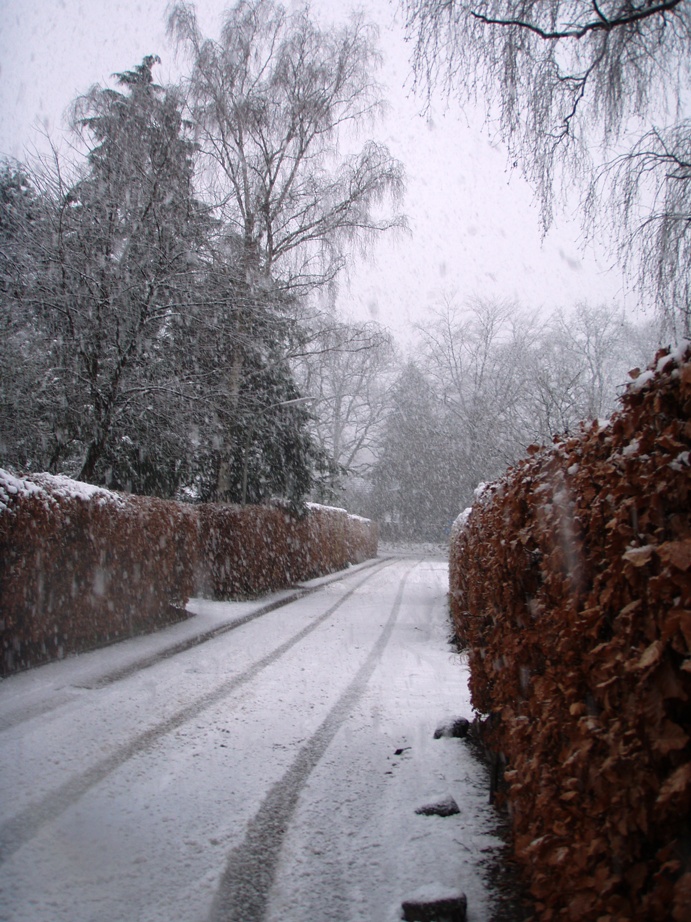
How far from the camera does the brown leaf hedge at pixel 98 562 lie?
609cm

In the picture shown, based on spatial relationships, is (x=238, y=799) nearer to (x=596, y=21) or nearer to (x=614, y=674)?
(x=614, y=674)

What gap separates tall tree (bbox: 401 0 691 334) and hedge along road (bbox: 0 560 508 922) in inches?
162

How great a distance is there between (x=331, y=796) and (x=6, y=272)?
29.6 feet

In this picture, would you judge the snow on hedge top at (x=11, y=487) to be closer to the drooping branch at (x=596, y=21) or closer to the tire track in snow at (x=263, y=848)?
the tire track in snow at (x=263, y=848)

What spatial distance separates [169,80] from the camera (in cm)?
1405

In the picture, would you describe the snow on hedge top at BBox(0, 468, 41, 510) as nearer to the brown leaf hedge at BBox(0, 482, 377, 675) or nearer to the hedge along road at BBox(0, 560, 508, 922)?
the brown leaf hedge at BBox(0, 482, 377, 675)

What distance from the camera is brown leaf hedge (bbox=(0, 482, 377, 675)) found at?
609 centimetres

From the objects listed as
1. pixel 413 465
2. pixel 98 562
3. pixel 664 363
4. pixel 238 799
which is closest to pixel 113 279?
pixel 98 562

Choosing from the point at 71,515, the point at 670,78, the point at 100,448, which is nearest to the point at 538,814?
the point at 670,78

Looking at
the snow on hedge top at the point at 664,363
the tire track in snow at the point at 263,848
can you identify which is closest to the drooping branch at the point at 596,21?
the snow on hedge top at the point at 664,363

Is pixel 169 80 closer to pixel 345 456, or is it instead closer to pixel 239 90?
pixel 239 90

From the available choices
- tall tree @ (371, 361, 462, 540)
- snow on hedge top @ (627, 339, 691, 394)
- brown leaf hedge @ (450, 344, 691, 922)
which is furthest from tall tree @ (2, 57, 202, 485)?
tall tree @ (371, 361, 462, 540)

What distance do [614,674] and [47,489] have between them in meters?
6.16

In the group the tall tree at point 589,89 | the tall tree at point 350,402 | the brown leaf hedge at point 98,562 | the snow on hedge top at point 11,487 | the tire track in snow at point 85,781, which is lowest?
the tire track in snow at point 85,781
